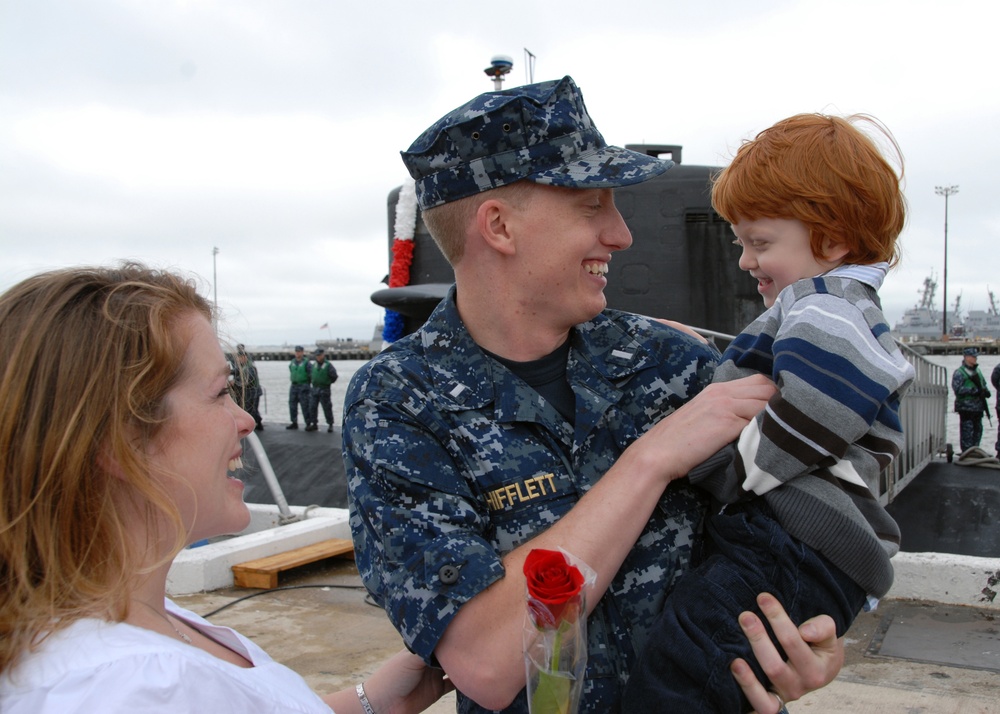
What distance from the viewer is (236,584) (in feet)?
22.9

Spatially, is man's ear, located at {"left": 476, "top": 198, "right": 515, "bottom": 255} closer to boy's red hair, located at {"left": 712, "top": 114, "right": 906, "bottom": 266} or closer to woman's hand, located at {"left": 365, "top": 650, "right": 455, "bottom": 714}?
boy's red hair, located at {"left": 712, "top": 114, "right": 906, "bottom": 266}

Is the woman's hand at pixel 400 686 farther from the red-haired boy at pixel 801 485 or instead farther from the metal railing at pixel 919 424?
the metal railing at pixel 919 424

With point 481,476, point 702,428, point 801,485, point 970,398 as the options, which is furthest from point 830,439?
point 970,398

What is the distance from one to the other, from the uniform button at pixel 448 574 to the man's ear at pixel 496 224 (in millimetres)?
768

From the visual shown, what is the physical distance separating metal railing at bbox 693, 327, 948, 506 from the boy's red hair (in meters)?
5.85

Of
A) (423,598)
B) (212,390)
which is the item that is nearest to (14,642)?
(212,390)

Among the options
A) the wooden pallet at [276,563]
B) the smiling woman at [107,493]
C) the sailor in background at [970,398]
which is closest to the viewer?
the smiling woman at [107,493]

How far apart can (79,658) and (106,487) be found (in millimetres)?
284

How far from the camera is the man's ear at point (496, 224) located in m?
2.09

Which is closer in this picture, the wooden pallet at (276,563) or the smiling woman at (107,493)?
the smiling woman at (107,493)

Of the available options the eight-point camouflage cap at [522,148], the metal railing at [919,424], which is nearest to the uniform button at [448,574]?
the eight-point camouflage cap at [522,148]

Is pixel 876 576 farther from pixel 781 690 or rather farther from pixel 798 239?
pixel 798 239

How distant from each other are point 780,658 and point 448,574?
2.28 ft

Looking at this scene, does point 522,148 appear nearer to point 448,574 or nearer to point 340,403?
Answer: point 448,574
